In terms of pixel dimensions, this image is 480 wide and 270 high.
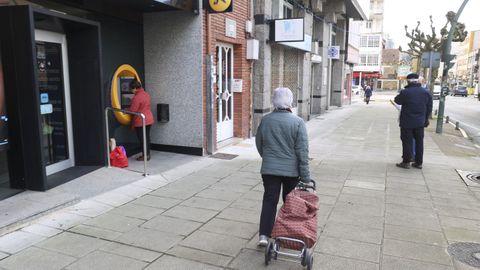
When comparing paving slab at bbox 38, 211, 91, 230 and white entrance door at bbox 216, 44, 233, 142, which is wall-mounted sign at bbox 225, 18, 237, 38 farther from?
paving slab at bbox 38, 211, 91, 230

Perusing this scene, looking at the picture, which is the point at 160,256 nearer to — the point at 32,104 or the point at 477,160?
the point at 32,104

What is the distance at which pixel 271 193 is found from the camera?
12.5ft

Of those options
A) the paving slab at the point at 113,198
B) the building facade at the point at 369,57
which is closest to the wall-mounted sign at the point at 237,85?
the paving slab at the point at 113,198

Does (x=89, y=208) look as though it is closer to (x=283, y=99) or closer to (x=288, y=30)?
(x=283, y=99)

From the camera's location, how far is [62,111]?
6.46 meters

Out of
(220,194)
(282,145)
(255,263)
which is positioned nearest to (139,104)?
(220,194)

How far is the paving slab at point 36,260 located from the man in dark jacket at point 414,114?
19.9 ft

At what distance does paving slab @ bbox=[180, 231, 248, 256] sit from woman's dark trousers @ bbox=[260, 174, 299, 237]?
372 mm

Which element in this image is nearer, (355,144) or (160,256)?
(160,256)

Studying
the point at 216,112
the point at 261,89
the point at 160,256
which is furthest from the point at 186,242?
the point at 261,89

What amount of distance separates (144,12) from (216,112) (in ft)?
8.66

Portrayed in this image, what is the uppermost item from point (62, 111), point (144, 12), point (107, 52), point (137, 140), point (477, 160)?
point (144, 12)

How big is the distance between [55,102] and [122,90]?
59.4 inches

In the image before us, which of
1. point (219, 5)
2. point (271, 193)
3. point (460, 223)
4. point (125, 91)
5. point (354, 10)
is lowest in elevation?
point (460, 223)
